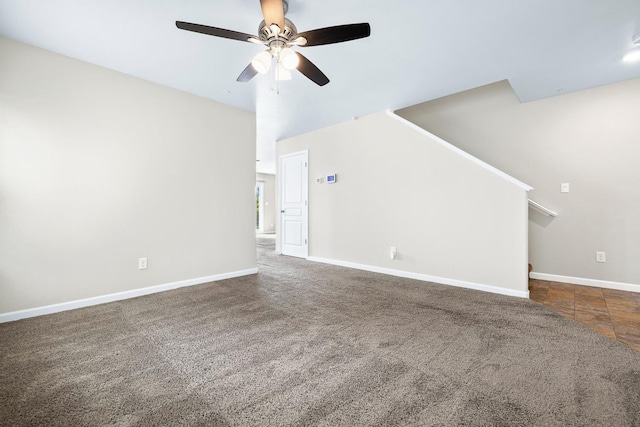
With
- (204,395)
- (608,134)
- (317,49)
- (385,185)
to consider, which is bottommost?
(204,395)

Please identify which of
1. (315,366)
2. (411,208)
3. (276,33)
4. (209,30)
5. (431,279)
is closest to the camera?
(315,366)

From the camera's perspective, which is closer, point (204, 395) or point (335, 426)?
point (335, 426)

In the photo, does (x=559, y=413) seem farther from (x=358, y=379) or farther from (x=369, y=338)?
(x=369, y=338)

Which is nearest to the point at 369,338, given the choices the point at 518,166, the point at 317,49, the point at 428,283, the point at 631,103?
the point at 428,283

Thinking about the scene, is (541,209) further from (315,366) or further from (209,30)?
(209,30)

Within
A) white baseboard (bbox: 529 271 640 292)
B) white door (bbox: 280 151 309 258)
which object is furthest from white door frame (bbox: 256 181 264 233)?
white baseboard (bbox: 529 271 640 292)

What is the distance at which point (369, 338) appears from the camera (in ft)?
6.67

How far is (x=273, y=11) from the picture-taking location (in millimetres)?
1815

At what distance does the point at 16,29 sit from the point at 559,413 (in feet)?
15.0

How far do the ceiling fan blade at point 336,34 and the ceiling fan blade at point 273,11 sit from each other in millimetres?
156

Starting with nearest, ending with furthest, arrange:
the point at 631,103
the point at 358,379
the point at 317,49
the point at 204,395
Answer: the point at 204,395, the point at 358,379, the point at 317,49, the point at 631,103

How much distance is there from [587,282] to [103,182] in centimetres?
587

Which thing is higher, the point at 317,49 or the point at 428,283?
the point at 317,49

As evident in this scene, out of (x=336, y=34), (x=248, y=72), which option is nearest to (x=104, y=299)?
(x=248, y=72)
